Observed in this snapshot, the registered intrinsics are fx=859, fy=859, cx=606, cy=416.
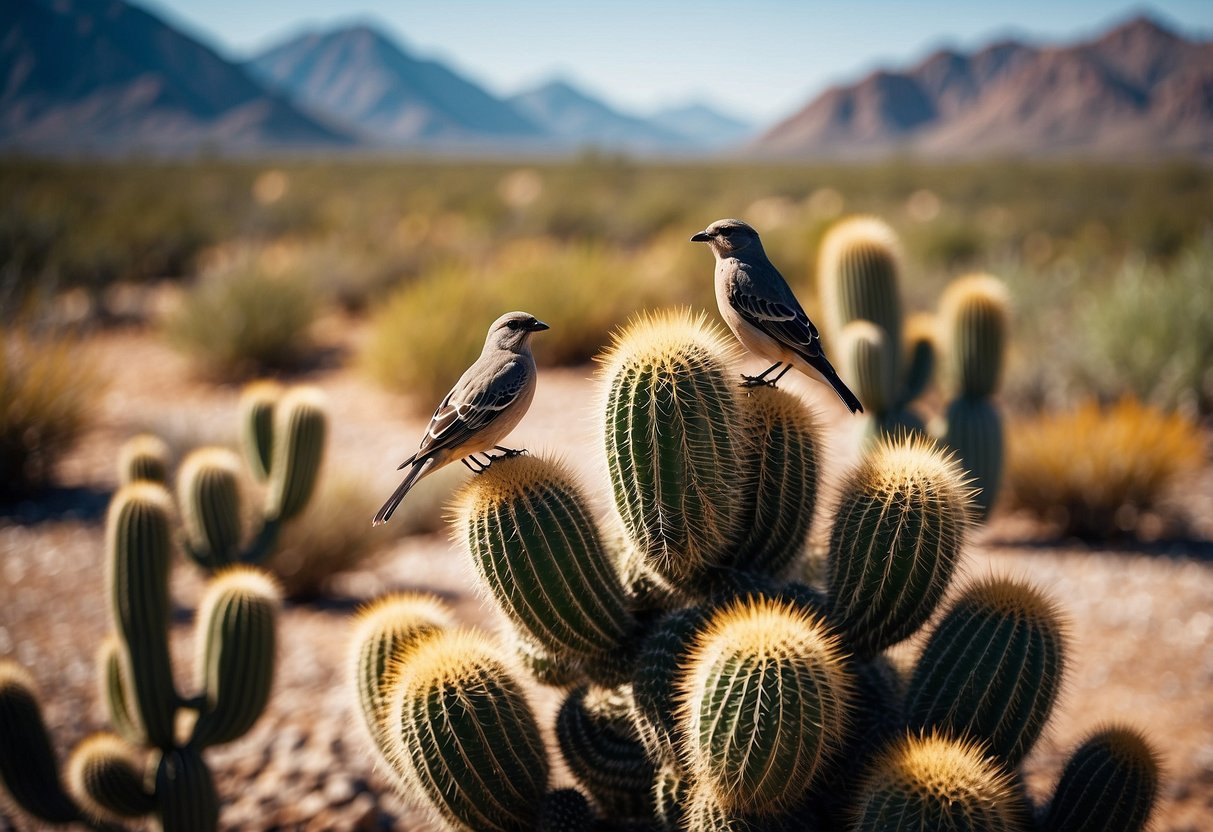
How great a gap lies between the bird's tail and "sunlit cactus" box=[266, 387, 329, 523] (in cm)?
238

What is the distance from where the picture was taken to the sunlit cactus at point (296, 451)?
5066 millimetres

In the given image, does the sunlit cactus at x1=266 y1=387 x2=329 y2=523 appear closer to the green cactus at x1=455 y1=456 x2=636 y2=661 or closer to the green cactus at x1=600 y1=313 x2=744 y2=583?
the green cactus at x1=455 y1=456 x2=636 y2=661

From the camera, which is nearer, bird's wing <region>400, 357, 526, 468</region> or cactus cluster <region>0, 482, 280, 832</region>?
bird's wing <region>400, 357, 526, 468</region>

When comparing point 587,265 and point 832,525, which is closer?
point 832,525

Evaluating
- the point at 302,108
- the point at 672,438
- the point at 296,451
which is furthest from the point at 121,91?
the point at 672,438

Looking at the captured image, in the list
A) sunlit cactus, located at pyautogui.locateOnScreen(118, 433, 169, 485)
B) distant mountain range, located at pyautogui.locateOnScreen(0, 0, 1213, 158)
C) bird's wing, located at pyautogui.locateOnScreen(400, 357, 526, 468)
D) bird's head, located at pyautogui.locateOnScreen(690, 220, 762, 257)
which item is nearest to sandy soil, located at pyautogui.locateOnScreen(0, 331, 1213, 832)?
bird's wing, located at pyautogui.locateOnScreen(400, 357, 526, 468)

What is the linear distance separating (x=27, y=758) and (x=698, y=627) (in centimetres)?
295

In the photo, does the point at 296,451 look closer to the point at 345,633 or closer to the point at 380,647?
the point at 345,633

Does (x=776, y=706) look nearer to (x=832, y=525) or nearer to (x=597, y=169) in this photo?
(x=832, y=525)

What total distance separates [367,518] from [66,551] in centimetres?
240

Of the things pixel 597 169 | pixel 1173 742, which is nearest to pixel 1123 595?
pixel 1173 742

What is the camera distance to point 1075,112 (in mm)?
145375

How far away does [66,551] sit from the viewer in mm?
6891

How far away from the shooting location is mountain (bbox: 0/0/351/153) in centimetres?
8150
